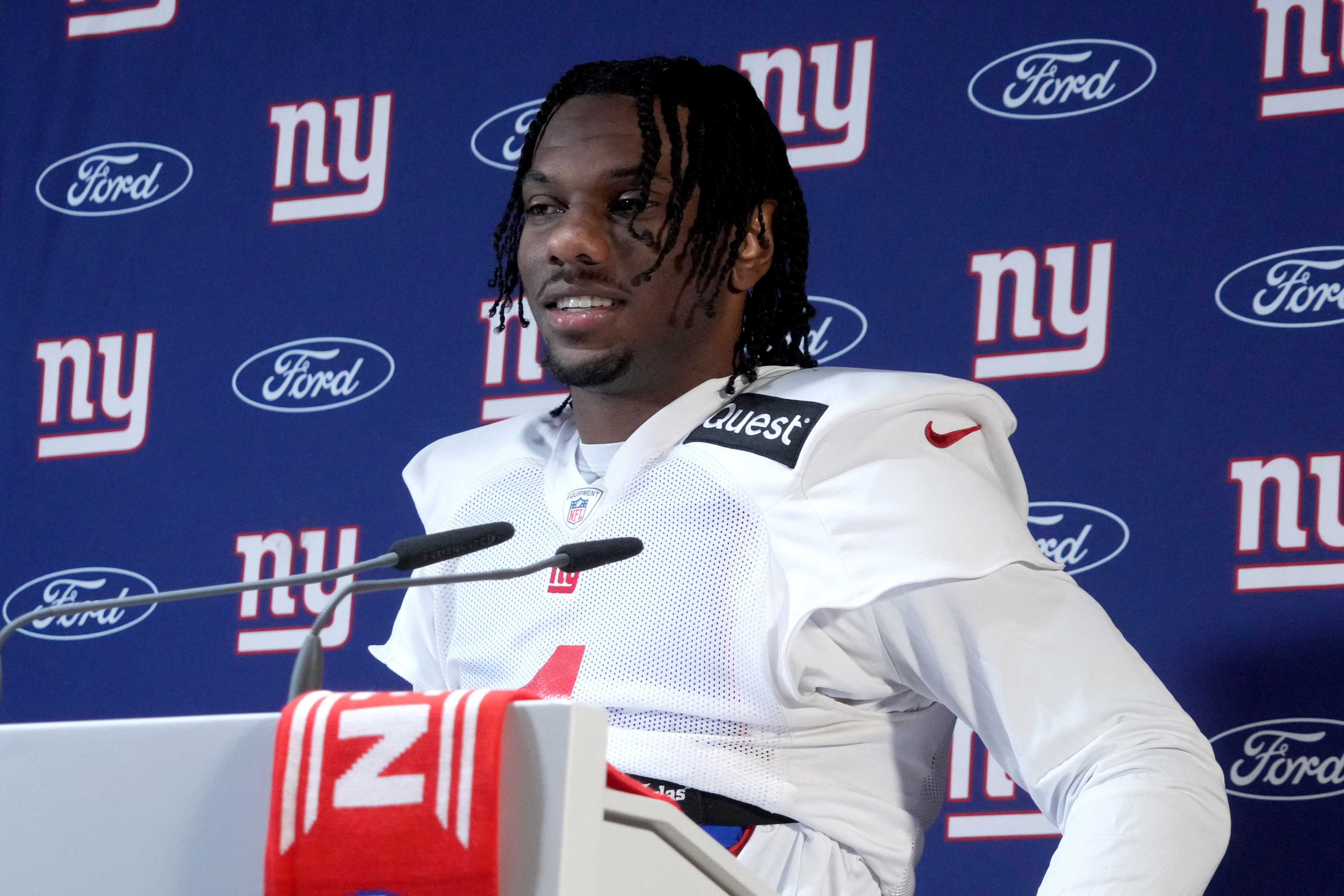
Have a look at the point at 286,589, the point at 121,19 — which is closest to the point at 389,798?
the point at 286,589

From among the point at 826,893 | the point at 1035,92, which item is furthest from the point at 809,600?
the point at 1035,92

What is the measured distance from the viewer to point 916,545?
1.65 meters

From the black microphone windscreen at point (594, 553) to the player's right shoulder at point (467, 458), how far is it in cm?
67

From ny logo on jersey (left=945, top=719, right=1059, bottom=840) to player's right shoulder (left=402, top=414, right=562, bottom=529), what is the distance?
2.20 ft

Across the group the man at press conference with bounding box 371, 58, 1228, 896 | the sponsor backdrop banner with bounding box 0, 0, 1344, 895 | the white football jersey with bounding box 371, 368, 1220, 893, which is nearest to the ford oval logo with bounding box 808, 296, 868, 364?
the sponsor backdrop banner with bounding box 0, 0, 1344, 895

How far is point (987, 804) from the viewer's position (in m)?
2.23

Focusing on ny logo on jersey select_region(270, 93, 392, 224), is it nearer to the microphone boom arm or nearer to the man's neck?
the man's neck

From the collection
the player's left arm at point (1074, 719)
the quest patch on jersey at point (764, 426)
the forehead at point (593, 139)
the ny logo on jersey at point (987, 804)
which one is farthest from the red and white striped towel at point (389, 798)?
the ny logo on jersey at point (987, 804)

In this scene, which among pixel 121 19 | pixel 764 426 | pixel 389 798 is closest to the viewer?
pixel 389 798

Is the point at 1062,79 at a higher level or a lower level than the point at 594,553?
higher

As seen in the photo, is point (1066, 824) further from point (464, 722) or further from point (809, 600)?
point (464, 722)

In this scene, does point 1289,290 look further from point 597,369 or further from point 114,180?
point 114,180

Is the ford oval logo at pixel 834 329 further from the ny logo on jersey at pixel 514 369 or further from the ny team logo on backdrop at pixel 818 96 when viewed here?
the ny logo on jersey at pixel 514 369

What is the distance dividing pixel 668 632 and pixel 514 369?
3.21 feet
